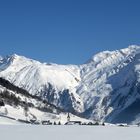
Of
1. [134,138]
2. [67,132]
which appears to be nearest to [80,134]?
[67,132]

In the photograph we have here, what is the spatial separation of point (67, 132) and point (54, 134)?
2.05m

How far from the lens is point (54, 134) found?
138 ft

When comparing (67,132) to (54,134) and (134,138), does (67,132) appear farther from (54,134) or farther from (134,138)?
(134,138)

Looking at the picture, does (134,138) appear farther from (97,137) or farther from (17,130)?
(17,130)

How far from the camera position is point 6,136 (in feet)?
132

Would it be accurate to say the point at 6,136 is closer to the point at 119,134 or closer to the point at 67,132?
the point at 67,132

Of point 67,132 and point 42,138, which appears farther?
point 67,132

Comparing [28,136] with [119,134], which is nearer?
[28,136]

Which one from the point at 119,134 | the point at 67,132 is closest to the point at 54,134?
the point at 67,132

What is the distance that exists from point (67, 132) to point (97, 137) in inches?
147

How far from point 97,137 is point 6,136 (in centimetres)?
690

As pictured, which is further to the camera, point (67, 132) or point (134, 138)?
point (67, 132)

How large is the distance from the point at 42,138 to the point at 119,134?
7.18 m

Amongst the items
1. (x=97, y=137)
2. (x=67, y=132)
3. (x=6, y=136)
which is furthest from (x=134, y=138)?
(x=6, y=136)
